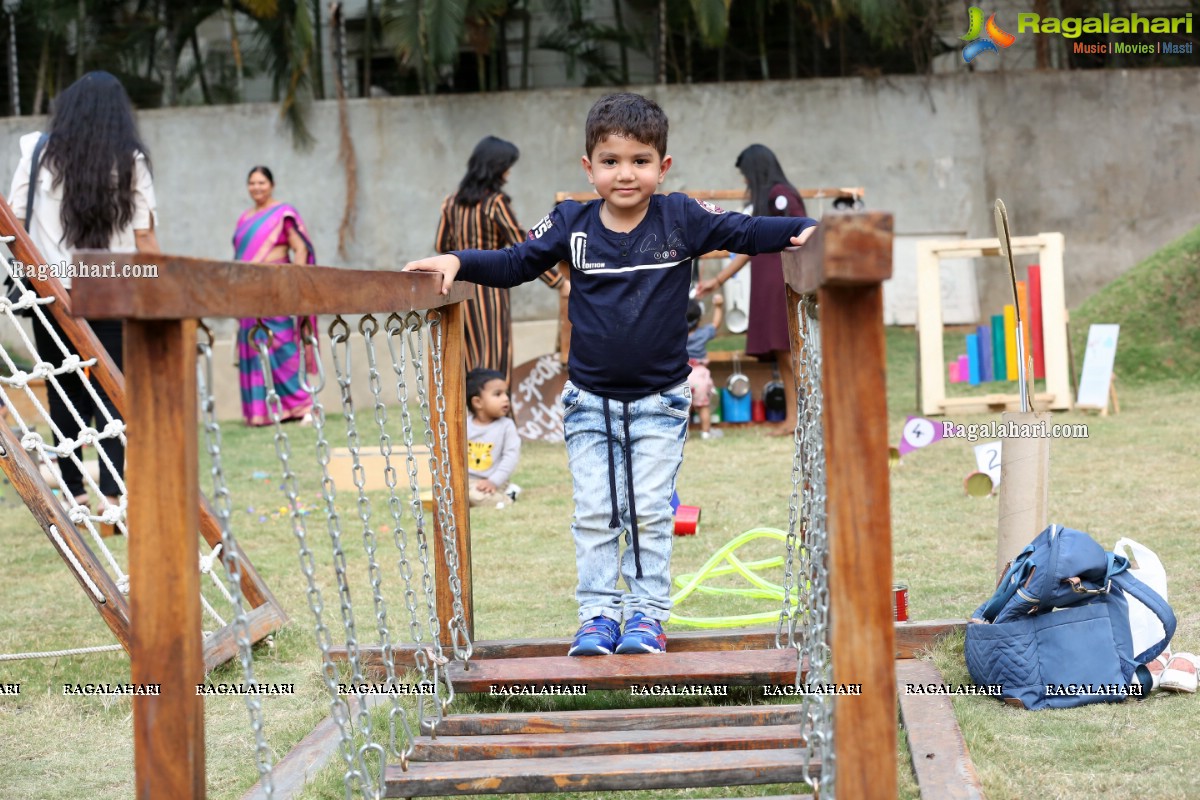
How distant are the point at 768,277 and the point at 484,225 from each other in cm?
192

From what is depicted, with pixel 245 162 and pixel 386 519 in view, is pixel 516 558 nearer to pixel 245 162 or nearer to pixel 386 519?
pixel 386 519

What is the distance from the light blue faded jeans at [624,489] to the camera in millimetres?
3223

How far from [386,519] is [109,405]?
132cm

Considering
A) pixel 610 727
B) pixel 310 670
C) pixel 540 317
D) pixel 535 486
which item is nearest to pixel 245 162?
pixel 540 317

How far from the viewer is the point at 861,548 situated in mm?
1862

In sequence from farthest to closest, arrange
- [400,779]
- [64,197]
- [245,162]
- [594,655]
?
[245,162]
[64,197]
[594,655]
[400,779]

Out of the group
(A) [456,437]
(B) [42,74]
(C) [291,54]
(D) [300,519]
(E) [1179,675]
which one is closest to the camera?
(D) [300,519]

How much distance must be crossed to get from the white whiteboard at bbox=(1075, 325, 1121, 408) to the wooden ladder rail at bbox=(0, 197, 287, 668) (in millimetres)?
5920

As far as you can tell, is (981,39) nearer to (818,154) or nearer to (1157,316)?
(818,154)

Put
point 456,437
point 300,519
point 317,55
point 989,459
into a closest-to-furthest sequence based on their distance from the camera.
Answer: point 300,519 → point 456,437 → point 989,459 → point 317,55

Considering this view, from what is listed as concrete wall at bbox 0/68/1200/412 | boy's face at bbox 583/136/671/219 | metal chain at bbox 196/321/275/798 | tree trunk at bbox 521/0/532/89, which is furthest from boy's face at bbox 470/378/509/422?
tree trunk at bbox 521/0/532/89

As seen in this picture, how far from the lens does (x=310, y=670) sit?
12.1ft

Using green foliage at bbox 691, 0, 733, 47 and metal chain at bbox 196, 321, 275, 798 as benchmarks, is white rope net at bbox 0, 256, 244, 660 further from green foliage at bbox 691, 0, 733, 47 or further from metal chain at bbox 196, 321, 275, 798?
green foliage at bbox 691, 0, 733, 47

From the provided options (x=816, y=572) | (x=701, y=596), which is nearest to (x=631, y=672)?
(x=816, y=572)
